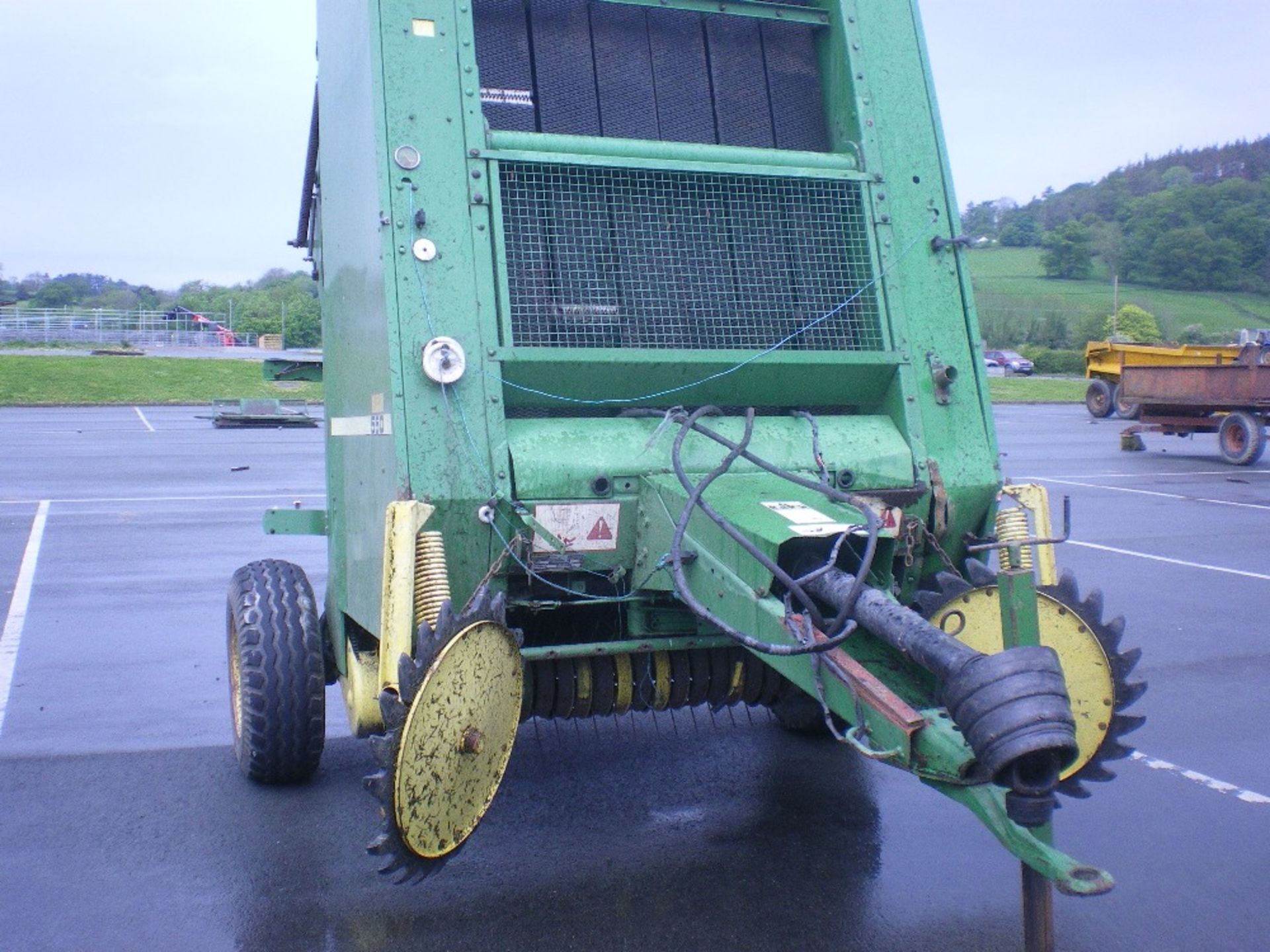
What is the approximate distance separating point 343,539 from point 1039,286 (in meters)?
82.6

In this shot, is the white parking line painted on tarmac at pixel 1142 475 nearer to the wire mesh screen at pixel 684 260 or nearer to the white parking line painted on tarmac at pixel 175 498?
the white parking line painted on tarmac at pixel 175 498

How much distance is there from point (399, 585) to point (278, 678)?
46.0 inches

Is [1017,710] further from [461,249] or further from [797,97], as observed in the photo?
[797,97]

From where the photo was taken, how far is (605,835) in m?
4.37

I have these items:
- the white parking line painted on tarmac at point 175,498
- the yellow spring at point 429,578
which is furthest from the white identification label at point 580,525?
the white parking line painted on tarmac at point 175,498

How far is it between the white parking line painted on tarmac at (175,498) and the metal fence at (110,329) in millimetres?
44967

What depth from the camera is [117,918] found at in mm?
3727

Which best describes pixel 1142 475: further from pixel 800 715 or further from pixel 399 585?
pixel 399 585

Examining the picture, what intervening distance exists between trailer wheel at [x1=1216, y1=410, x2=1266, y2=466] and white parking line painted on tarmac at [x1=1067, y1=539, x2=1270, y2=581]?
881 centimetres

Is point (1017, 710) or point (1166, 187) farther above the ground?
point (1166, 187)

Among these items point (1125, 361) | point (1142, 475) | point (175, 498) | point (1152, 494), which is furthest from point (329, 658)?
point (1125, 361)

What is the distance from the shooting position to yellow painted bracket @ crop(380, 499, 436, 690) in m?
3.54

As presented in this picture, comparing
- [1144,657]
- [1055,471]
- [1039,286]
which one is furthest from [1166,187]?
[1144,657]

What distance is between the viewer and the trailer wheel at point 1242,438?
60.3 ft
